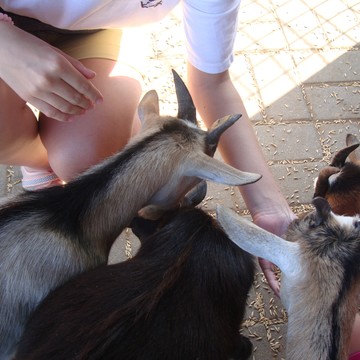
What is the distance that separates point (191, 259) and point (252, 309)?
1.07 metres

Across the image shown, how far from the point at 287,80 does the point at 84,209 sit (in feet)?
7.70

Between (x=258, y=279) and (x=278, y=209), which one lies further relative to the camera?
(x=258, y=279)

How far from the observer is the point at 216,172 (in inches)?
79.4

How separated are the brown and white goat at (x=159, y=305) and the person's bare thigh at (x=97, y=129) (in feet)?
2.15

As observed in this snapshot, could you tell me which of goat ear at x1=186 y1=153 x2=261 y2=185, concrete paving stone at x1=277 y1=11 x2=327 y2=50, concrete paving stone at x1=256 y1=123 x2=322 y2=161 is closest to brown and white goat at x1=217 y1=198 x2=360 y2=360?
goat ear at x1=186 y1=153 x2=261 y2=185

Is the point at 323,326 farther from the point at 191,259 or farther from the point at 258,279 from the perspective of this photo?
the point at 258,279

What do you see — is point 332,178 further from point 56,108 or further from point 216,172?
point 56,108

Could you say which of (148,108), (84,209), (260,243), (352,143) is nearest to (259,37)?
(352,143)

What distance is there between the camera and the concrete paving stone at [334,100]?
3789 mm

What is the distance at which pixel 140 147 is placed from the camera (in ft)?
6.92

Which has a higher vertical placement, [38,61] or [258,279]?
[38,61]

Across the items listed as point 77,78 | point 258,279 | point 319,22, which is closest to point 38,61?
point 77,78

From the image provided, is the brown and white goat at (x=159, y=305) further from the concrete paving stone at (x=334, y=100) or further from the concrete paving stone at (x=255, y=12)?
the concrete paving stone at (x=255, y=12)

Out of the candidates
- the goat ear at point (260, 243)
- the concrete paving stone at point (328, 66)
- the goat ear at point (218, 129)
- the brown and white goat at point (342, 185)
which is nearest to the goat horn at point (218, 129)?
the goat ear at point (218, 129)
